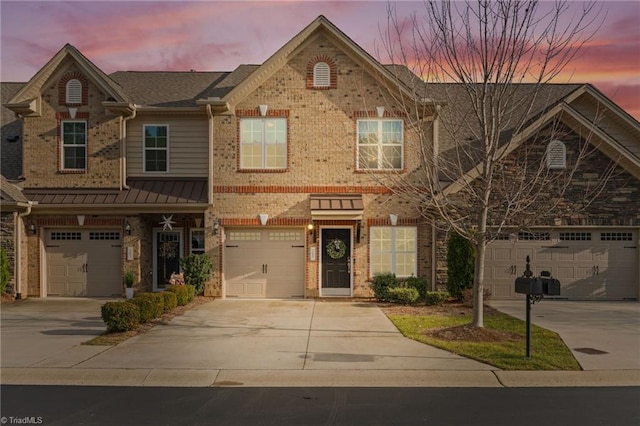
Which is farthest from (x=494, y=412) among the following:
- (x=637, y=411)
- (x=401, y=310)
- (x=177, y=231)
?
(x=177, y=231)

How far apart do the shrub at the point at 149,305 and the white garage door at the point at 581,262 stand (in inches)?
426

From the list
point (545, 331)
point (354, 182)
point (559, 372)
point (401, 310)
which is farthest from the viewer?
point (354, 182)

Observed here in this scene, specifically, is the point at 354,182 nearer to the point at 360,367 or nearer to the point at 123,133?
the point at 123,133

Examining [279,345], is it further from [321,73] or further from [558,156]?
[558,156]

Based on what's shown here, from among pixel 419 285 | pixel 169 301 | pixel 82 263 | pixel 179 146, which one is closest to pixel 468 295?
pixel 419 285

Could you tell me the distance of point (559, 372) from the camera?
894 centimetres

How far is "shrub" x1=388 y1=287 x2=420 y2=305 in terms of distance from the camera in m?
16.6

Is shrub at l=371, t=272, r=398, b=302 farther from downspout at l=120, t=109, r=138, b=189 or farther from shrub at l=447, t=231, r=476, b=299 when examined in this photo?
downspout at l=120, t=109, r=138, b=189

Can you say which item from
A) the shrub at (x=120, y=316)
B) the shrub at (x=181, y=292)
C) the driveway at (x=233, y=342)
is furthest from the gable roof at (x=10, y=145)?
the shrub at (x=120, y=316)

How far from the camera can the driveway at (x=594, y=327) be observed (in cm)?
986

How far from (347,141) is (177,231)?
705cm

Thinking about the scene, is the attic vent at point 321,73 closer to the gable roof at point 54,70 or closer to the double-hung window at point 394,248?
the double-hung window at point 394,248

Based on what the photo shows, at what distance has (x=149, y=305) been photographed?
511 inches

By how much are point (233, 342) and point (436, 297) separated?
7.46 m
